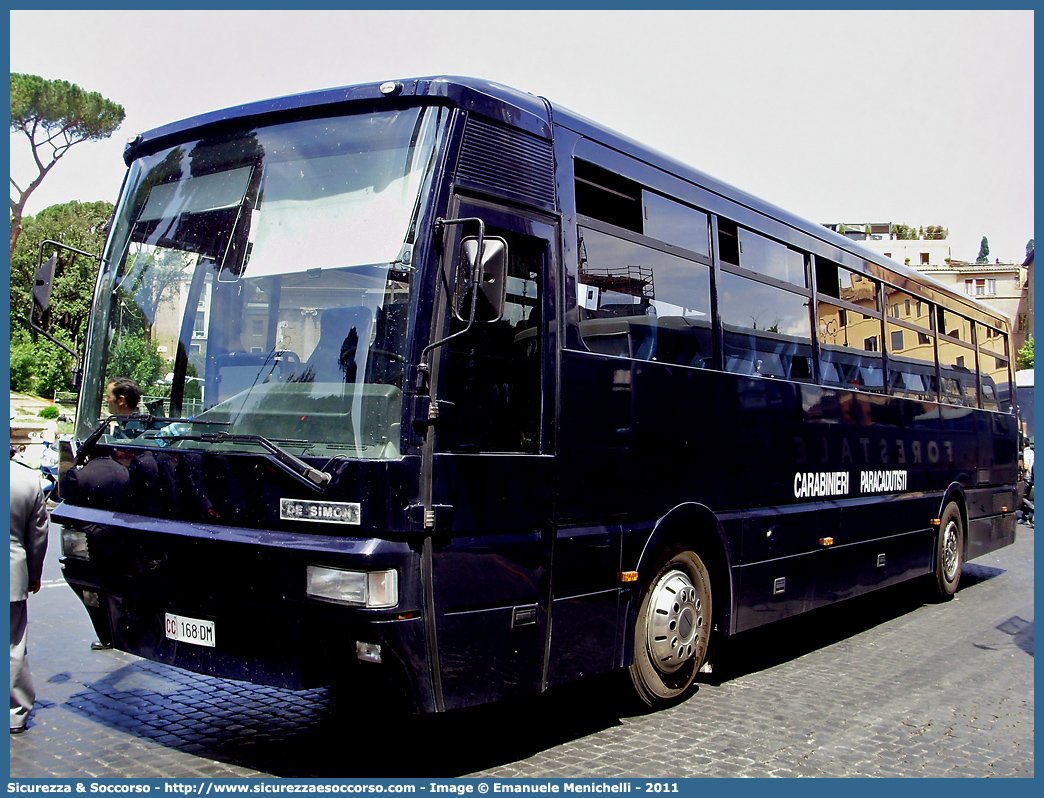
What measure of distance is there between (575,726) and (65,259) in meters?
55.8

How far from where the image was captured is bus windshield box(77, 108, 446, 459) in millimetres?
4582

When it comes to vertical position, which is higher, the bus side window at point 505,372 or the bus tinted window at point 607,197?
the bus tinted window at point 607,197

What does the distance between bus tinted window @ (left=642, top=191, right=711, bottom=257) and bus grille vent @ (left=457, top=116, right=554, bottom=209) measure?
116 centimetres

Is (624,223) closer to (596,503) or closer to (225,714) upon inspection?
Answer: (596,503)

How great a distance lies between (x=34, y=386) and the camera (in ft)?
180

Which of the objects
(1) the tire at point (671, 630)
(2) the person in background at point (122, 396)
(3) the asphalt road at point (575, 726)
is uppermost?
(2) the person in background at point (122, 396)

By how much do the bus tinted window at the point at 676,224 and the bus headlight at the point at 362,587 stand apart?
3133 mm

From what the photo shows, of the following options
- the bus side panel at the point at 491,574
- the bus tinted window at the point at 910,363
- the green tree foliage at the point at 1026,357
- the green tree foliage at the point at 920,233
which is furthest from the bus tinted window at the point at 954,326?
the green tree foliage at the point at 920,233

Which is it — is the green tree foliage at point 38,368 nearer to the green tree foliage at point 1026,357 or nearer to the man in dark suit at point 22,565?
the man in dark suit at point 22,565

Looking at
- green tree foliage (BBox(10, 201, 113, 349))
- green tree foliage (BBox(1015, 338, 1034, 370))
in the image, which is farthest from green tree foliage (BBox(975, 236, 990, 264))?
green tree foliage (BBox(10, 201, 113, 349))

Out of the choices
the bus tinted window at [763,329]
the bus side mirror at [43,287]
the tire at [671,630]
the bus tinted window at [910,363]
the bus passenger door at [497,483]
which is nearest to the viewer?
the bus passenger door at [497,483]

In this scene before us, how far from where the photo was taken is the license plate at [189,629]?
4.80 meters

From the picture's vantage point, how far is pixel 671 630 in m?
6.30

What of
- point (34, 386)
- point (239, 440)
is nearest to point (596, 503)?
point (239, 440)
